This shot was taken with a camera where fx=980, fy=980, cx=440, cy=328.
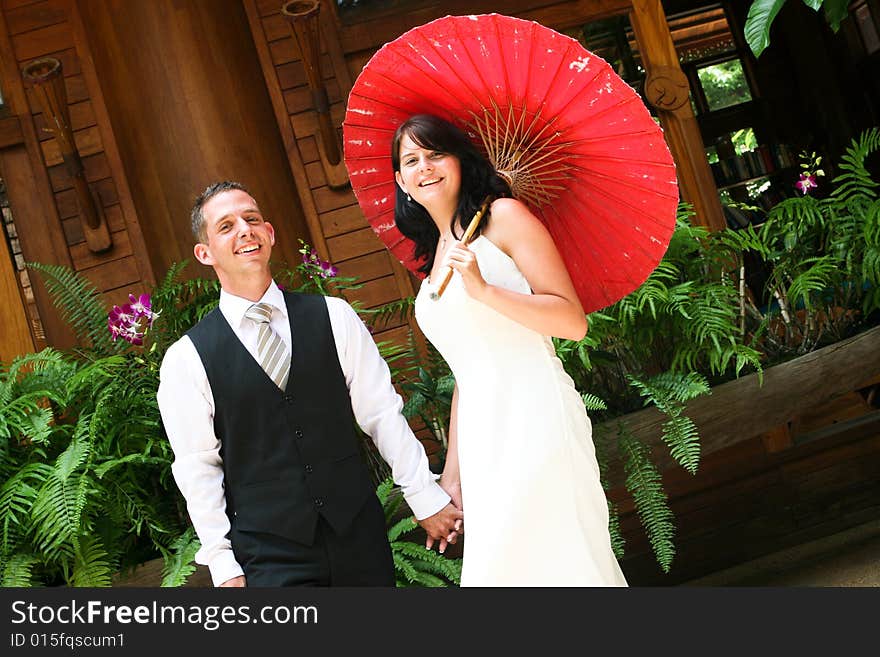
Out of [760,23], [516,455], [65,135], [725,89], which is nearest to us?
[516,455]

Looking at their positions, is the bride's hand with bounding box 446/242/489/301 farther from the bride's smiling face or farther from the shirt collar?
the shirt collar

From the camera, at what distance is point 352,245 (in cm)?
550

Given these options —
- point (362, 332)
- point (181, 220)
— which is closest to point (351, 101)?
point (362, 332)

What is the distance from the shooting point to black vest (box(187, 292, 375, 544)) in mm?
2422

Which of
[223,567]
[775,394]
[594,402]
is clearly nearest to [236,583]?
[223,567]

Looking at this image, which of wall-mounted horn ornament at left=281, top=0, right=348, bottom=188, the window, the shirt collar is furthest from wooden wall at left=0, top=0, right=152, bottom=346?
the window

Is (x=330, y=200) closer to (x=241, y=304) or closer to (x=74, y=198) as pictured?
(x=74, y=198)

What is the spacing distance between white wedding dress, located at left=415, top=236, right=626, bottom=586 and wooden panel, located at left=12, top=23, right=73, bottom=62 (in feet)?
12.8

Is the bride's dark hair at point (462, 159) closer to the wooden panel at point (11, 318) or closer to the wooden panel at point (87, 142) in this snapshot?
the wooden panel at point (87, 142)

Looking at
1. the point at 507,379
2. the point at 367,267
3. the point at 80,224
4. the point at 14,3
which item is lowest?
the point at 507,379

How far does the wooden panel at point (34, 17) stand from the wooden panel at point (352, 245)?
1.98 metres

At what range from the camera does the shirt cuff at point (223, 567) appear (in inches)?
95.1

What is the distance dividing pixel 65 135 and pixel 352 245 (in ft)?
5.31

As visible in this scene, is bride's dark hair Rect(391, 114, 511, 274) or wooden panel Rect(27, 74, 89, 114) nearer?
bride's dark hair Rect(391, 114, 511, 274)
